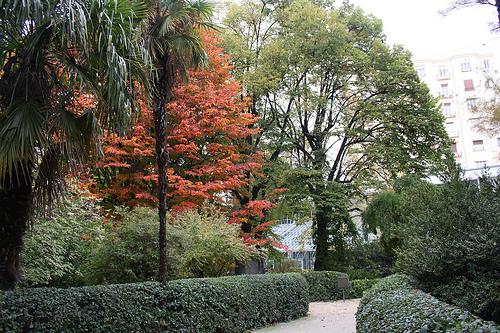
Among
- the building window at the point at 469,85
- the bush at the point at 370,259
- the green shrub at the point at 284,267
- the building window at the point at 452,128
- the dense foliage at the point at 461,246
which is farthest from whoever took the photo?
the building window at the point at 469,85

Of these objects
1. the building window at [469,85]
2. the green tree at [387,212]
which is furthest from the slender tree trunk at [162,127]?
the building window at [469,85]

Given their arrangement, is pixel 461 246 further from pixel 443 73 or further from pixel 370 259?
pixel 443 73

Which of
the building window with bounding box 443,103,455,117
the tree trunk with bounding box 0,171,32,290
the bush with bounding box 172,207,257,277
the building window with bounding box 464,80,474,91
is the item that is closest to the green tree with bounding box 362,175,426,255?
the bush with bounding box 172,207,257,277

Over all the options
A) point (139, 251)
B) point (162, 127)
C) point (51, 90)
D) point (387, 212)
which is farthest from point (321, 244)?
point (51, 90)

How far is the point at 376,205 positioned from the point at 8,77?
1816cm

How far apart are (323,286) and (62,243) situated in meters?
13.5

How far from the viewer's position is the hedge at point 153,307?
20.1ft

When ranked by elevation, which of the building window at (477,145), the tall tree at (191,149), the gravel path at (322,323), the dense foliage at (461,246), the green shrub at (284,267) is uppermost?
the building window at (477,145)

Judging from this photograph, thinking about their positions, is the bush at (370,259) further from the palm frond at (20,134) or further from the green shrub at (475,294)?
the palm frond at (20,134)

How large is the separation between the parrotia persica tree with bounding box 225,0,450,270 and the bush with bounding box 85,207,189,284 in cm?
982

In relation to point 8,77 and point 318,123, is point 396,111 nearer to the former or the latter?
point 318,123

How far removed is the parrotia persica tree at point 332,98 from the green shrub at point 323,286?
2.32m

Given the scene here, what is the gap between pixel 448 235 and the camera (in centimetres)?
789

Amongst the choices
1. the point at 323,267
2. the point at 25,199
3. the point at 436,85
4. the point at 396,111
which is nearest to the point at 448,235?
the point at 25,199
